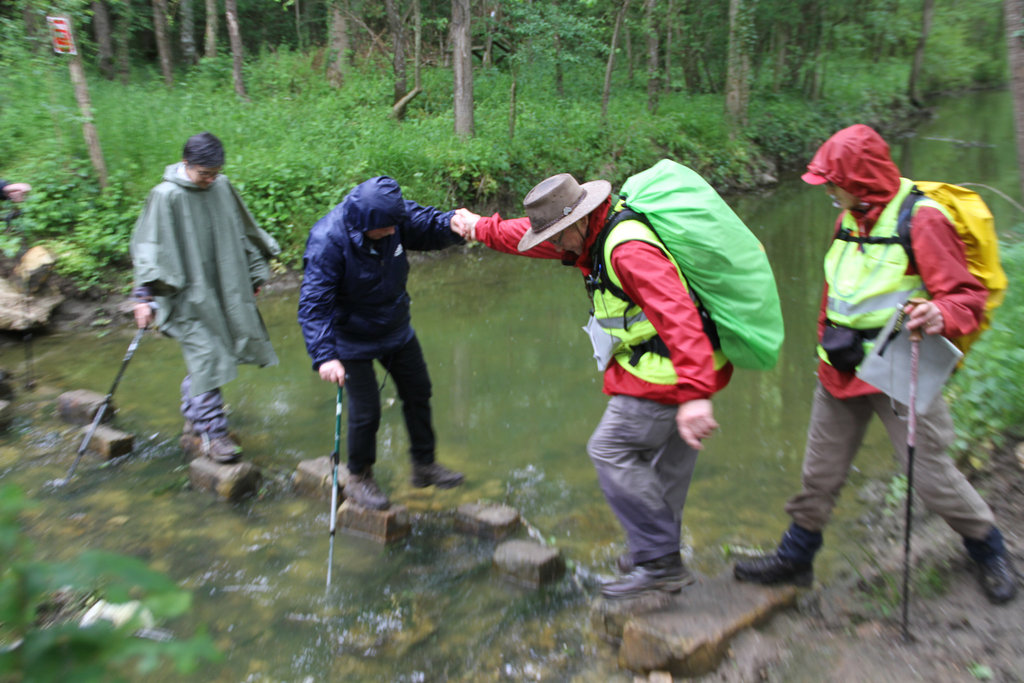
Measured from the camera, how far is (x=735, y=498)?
4488 millimetres

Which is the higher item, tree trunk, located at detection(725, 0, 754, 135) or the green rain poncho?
tree trunk, located at detection(725, 0, 754, 135)

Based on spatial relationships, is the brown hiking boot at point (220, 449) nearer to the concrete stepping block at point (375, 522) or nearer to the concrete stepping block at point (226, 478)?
the concrete stepping block at point (226, 478)

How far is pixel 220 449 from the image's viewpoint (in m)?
4.75

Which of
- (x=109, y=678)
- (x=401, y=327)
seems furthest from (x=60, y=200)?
(x=109, y=678)

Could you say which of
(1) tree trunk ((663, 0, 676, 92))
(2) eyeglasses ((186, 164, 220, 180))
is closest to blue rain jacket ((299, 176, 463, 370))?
(2) eyeglasses ((186, 164, 220, 180))

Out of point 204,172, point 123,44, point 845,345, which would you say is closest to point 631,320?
point 845,345

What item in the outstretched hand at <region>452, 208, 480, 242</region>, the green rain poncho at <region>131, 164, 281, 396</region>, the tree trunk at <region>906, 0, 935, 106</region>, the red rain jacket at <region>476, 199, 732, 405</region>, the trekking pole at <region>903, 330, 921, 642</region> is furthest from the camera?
Answer: the tree trunk at <region>906, 0, 935, 106</region>

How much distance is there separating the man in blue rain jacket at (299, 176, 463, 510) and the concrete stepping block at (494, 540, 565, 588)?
89cm

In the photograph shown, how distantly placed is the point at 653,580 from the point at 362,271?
2.17 metres

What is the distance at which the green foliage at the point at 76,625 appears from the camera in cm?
107

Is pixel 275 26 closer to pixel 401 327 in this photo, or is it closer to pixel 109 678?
pixel 401 327

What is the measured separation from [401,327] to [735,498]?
93.3 inches

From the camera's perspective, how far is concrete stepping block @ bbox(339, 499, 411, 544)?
404 cm

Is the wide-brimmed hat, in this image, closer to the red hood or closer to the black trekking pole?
the red hood
